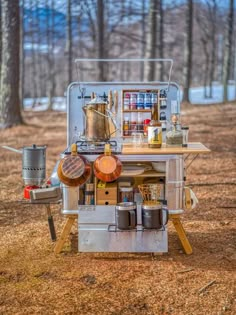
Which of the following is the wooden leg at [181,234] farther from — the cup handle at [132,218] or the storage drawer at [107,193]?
the storage drawer at [107,193]

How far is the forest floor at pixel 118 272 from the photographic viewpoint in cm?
309

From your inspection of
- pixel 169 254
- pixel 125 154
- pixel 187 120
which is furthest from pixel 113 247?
pixel 187 120

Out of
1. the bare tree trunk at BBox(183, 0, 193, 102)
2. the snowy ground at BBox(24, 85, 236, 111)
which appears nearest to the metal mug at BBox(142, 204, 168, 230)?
the bare tree trunk at BBox(183, 0, 193, 102)

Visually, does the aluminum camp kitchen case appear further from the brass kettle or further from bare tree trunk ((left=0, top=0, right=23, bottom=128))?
bare tree trunk ((left=0, top=0, right=23, bottom=128))

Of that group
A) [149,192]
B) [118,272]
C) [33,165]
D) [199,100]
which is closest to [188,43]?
[199,100]

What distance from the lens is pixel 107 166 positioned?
3.67 metres

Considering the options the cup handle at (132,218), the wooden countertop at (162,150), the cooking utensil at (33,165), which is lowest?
the cup handle at (132,218)

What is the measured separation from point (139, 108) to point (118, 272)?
157 cm

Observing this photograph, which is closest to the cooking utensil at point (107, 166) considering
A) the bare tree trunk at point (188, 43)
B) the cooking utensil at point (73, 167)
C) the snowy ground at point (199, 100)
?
the cooking utensil at point (73, 167)

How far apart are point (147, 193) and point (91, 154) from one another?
0.57 metres

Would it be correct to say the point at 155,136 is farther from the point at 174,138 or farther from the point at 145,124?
the point at 145,124

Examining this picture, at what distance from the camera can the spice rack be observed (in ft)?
14.6

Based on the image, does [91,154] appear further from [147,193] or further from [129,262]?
[129,262]

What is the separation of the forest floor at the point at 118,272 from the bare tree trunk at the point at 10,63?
25.3 feet
